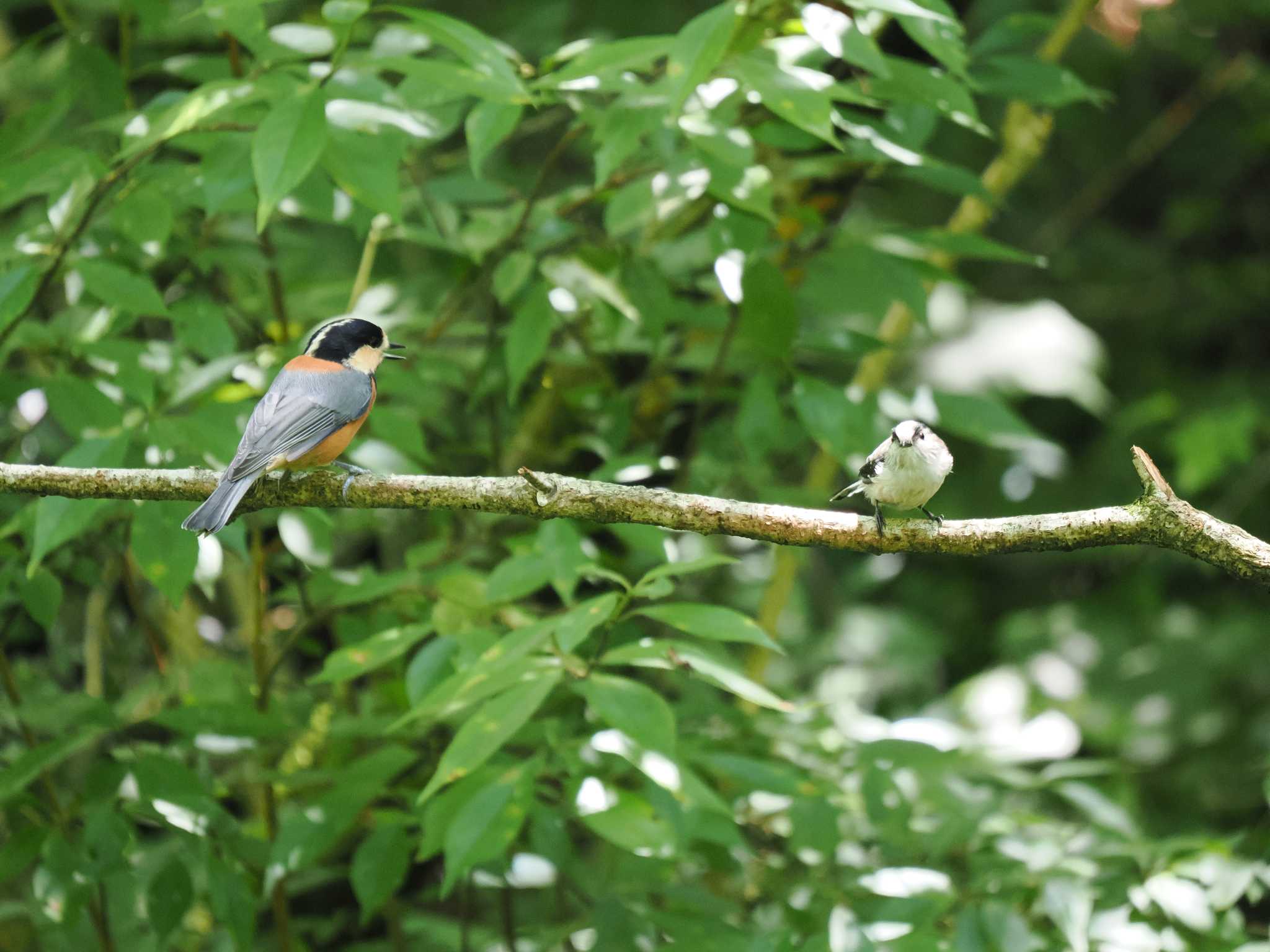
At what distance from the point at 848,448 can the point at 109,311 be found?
2.07m

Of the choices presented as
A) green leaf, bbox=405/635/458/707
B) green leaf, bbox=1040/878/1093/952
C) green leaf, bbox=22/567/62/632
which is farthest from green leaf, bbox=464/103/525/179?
green leaf, bbox=1040/878/1093/952

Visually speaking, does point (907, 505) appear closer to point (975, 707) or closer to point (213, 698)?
point (213, 698)

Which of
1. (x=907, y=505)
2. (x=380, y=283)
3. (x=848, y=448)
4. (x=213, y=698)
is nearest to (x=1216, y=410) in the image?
(x=848, y=448)

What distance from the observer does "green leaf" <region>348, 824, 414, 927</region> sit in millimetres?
3223

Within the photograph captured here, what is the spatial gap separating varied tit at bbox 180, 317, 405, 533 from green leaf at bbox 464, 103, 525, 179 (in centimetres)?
73

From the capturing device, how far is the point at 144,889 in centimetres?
340

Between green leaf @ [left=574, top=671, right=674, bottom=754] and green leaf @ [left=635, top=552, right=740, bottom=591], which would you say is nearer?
green leaf @ [left=574, top=671, right=674, bottom=754]

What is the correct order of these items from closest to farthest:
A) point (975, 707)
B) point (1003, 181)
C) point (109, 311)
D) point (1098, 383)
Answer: point (109, 311)
point (1003, 181)
point (975, 707)
point (1098, 383)

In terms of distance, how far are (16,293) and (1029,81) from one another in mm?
2760

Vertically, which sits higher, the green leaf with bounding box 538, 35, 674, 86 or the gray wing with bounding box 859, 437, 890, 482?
the green leaf with bounding box 538, 35, 674, 86

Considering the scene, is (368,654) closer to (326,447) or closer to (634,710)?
(326,447)

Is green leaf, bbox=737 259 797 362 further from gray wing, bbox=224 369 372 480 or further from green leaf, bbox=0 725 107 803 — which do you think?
green leaf, bbox=0 725 107 803

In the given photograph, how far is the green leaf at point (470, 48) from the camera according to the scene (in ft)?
8.80

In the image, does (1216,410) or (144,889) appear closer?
(144,889)
